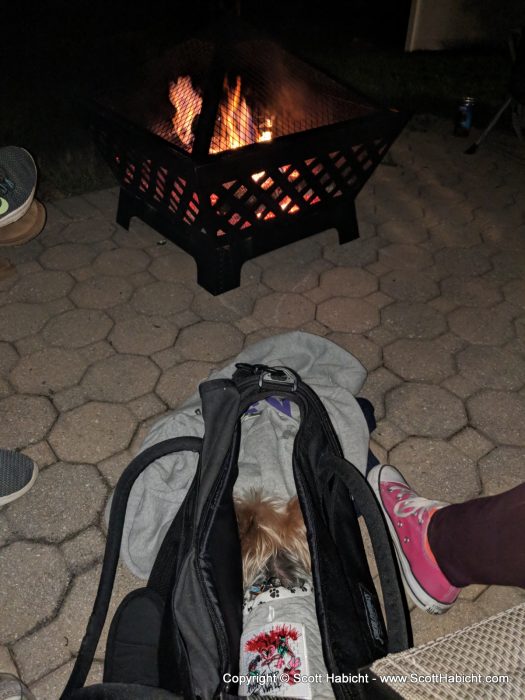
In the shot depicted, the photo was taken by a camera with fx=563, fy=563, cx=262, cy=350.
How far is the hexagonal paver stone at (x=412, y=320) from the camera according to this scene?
2.81 meters

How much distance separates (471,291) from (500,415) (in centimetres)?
96

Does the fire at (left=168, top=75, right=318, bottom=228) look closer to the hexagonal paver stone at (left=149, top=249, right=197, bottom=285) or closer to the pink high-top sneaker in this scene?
the hexagonal paver stone at (left=149, top=249, right=197, bottom=285)

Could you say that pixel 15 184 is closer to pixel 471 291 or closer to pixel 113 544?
pixel 113 544

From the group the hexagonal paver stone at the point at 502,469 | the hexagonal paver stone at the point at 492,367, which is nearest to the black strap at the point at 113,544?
the hexagonal paver stone at the point at 502,469

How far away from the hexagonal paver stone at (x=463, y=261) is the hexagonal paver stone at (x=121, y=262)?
68.5 inches

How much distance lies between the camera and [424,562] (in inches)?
65.2

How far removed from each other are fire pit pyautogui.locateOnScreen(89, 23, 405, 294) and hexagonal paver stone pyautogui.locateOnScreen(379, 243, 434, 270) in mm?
501

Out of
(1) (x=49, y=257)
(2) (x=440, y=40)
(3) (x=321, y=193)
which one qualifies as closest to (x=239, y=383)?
(3) (x=321, y=193)

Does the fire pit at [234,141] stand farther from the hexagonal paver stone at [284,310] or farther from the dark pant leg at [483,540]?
the dark pant leg at [483,540]

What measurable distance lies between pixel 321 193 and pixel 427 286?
0.78 m

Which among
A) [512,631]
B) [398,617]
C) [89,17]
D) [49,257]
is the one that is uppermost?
[89,17]

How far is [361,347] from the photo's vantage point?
2.69 m

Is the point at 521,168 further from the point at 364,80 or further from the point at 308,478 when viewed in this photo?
the point at 308,478

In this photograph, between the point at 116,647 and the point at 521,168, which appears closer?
the point at 116,647
